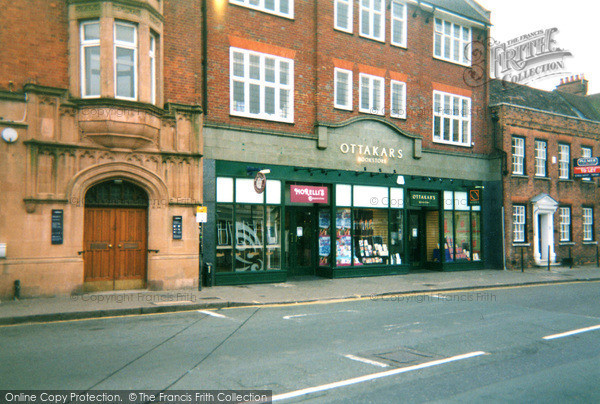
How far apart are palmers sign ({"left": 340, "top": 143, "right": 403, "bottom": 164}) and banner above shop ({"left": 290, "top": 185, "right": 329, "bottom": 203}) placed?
1875 mm

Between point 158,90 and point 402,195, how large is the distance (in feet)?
34.6

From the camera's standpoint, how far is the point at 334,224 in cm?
1783

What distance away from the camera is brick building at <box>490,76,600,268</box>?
2294cm

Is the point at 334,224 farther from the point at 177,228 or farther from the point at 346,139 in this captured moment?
the point at 177,228

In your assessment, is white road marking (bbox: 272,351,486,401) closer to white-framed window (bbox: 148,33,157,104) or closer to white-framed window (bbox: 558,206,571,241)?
white-framed window (bbox: 148,33,157,104)

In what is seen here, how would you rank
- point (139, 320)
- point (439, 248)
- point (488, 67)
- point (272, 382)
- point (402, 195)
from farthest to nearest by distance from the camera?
point (488, 67), point (439, 248), point (402, 195), point (139, 320), point (272, 382)

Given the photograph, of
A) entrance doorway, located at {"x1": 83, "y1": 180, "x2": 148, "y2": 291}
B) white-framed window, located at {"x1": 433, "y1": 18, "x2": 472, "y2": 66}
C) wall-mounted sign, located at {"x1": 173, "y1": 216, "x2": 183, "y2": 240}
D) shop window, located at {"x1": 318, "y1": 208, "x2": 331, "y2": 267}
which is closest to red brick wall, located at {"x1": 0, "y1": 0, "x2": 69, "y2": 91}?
entrance doorway, located at {"x1": 83, "y1": 180, "x2": 148, "y2": 291}

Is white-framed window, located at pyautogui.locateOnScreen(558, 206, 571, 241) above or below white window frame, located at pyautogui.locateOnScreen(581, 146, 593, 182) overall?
below

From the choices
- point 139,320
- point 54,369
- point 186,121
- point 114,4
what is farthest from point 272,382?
point 114,4

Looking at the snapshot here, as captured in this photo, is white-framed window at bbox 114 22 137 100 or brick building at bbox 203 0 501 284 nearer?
white-framed window at bbox 114 22 137 100

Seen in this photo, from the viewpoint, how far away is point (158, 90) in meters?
14.3

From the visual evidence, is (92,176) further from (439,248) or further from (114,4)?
(439,248)

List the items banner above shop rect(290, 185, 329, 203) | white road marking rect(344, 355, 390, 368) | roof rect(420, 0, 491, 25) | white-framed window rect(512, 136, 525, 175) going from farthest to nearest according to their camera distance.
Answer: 1. white-framed window rect(512, 136, 525, 175)
2. roof rect(420, 0, 491, 25)
3. banner above shop rect(290, 185, 329, 203)
4. white road marking rect(344, 355, 390, 368)

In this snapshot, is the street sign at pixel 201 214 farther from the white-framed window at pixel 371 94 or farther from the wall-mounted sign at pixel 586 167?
the wall-mounted sign at pixel 586 167
